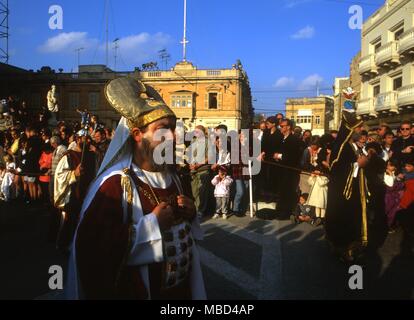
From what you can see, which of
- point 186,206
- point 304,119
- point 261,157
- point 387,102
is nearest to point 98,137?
point 261,157

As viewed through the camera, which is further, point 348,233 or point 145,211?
point 348,233

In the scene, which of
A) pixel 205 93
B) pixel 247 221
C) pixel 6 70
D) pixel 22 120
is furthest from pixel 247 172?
pixel 6 70

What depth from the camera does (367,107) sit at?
32.0 metres

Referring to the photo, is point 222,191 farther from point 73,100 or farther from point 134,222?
point 73,100

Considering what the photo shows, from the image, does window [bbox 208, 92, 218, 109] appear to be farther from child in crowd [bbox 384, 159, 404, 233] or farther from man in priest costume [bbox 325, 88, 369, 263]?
man in priest costume [bbox 325, 88, 369, 263]

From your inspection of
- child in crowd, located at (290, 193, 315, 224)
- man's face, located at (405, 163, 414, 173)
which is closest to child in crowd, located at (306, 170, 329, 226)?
child in crowd, located at (290, 193, 315, 224)

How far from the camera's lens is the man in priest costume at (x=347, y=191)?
5.93 m

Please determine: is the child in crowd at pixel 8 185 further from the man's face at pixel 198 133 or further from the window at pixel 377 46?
the window at pixel 377 46

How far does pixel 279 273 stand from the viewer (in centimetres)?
516

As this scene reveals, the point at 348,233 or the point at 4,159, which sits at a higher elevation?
the point at 4,159

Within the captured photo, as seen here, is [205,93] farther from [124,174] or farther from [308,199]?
[124,174]

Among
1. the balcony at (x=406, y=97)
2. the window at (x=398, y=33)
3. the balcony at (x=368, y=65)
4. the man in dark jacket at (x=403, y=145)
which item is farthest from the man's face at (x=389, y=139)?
the balcony at (x=368, y=65)

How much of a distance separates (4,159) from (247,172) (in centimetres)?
768

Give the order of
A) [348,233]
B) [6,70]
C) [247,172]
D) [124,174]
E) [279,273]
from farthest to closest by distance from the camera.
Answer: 1. [6,70]
2. [247,172]
3. [348,233]
4. [279,273]
5. [124,174]
